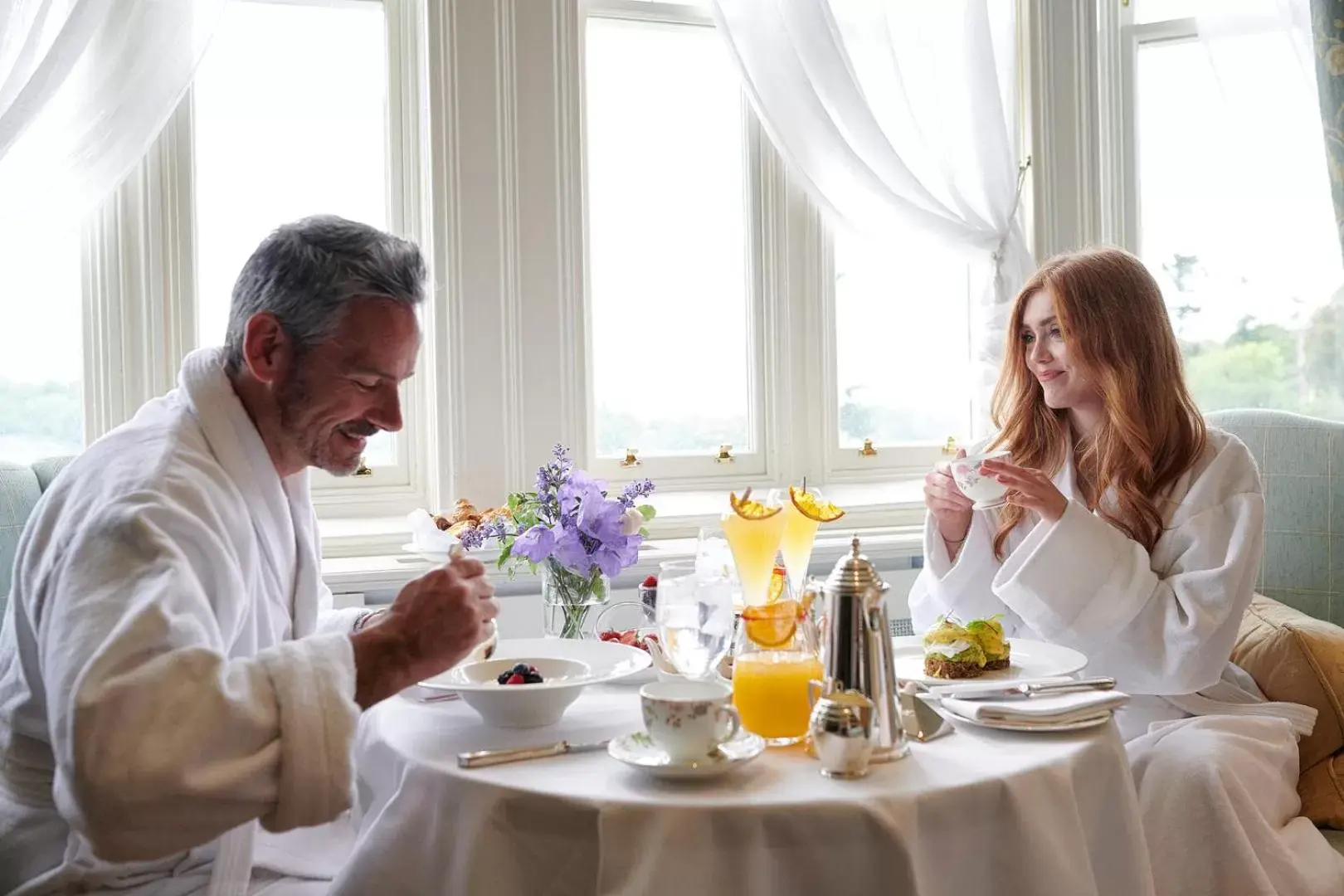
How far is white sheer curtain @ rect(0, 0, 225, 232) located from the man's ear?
1.46 m

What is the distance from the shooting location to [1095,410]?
7.44 ft

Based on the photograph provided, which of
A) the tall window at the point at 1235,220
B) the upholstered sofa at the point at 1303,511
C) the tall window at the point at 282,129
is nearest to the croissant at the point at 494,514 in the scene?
the tall window at the point at 282,129

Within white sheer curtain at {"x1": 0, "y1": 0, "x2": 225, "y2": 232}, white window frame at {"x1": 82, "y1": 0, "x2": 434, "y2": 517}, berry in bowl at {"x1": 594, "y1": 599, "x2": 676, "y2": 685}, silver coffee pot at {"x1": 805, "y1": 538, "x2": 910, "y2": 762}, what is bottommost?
berry in bowl at {"x1": 594, "y1": 599, "x2": 676, "y2": 685}

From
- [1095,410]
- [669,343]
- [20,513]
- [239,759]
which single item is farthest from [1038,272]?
[20,513]

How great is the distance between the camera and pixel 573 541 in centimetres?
182

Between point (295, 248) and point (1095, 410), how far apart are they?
4.89 ft

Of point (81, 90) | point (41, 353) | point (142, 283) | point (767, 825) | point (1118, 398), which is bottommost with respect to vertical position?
point (767, 825)

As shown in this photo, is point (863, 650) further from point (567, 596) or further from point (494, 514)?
point (494, 514)

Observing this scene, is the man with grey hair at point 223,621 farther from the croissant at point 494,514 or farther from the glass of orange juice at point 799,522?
the croissant at point 494,514

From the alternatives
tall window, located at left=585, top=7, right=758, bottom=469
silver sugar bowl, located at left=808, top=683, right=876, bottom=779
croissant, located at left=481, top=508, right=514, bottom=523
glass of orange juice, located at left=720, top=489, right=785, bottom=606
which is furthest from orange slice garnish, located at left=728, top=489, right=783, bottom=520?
tall window, located at left=585, top=7, right=758, bottom=469

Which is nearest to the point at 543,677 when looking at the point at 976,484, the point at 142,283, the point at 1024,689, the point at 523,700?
the point at 523,700

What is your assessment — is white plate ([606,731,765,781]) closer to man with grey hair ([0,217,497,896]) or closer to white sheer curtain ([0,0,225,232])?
man with grey hair ([0,217,497,896])

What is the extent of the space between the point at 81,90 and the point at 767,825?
7.73 feet

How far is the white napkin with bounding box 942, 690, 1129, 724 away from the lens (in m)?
1.40
